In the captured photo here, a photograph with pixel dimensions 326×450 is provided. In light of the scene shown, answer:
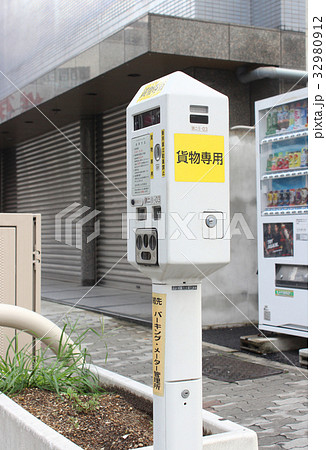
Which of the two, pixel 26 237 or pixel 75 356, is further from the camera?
pixel 26 237

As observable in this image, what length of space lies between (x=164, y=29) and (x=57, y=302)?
18.2ft

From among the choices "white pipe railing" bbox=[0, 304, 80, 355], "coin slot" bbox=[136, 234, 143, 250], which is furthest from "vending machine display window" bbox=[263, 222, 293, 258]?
"coin slot" bbox=[136, 234, 143, 250]

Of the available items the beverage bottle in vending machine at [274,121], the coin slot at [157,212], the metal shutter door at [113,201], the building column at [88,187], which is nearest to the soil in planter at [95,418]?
the coin slot at [157,212]

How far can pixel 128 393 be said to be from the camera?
12.2 feet

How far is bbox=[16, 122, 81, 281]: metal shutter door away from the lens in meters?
14.9

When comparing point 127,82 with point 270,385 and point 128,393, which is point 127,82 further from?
point 128,393

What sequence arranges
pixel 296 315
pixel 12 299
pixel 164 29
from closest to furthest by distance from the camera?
pixel 12 299
pixel 296 315
pixel 164 29

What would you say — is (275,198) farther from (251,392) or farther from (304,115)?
(251,392)

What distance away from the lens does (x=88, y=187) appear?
13836 millimetres

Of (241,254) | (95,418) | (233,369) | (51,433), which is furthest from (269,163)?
(51,433)

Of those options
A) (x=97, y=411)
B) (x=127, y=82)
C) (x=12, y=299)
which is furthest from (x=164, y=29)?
(x=97, y=411)

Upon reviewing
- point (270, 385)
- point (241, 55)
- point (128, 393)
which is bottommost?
point (270, 385)

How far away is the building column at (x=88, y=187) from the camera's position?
45.4ft
